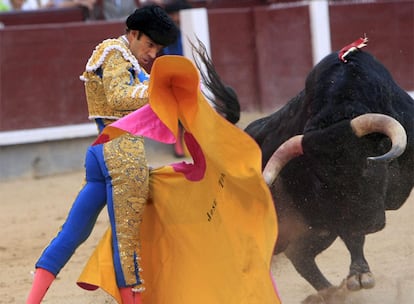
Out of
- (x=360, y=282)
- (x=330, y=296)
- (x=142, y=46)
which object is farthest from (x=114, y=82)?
(x=330, y=296)

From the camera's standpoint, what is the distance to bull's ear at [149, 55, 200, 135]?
271 cm

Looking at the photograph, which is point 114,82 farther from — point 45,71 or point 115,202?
point 45,71

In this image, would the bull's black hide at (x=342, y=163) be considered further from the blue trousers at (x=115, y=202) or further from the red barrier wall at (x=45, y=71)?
the red barrier wall at (x=45, y=71)

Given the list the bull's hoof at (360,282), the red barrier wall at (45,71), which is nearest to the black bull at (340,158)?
the bull's hoof at (360,282)

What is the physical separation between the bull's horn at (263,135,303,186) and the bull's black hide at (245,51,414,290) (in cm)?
3

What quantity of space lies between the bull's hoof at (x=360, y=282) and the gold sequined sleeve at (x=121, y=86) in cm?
109

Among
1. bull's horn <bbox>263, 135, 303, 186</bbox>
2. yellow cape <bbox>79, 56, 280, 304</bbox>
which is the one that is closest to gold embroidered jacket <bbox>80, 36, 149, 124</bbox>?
yellow cape <bbox>79, 56, 280, 304</bbox>

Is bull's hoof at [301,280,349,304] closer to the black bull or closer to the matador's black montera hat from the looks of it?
the black bull

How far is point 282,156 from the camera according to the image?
10.8 feet

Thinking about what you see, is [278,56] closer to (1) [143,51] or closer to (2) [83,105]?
(2) [83,105]

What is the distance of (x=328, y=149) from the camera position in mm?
3289

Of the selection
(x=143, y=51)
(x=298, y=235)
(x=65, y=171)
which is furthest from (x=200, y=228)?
(x=65, y=171)

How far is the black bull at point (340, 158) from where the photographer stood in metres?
3.29

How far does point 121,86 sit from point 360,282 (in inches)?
46.6
